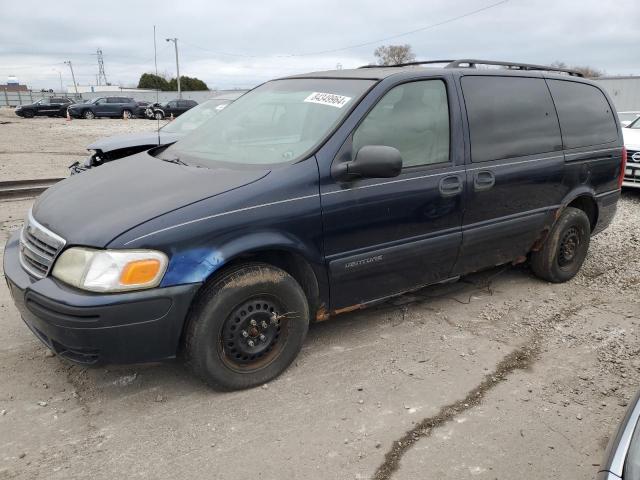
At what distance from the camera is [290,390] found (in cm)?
309

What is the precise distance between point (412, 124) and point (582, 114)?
2.07 metres

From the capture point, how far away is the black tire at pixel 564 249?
462cm

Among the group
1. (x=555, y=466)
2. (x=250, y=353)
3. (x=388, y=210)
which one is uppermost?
(x=388, y=210)

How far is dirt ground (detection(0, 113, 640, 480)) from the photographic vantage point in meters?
2.49

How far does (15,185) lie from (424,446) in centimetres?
806

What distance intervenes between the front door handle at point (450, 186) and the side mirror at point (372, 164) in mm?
603

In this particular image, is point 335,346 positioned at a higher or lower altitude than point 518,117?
lower

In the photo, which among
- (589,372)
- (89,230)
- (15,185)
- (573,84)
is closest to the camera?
(89,230)

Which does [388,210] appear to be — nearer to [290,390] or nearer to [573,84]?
[290,390]

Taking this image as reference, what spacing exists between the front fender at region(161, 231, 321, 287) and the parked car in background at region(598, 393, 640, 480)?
5.92 ft

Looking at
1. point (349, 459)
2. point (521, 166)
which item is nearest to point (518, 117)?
point (521, 166)

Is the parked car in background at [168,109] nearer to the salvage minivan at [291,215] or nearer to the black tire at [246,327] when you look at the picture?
the salvage minivan at [291,215]

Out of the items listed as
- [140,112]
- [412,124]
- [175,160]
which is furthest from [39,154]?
[140,112]

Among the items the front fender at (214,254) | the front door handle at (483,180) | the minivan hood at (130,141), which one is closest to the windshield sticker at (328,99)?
the front fender at (214,254)
